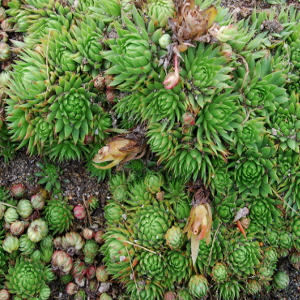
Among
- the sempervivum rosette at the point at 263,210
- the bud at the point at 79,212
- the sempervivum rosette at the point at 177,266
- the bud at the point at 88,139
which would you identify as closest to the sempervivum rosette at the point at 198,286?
the sempervivum rosette at the point at 177,266

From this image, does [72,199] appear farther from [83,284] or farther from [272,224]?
[272,224]

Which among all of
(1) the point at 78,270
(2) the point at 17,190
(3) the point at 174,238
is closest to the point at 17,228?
(2) the point at 17,190

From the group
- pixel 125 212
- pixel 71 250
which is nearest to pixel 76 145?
pixel 125 212

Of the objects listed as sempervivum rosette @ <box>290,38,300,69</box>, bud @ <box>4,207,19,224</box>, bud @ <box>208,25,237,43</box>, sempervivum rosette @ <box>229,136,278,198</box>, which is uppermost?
bud @ <box>208,25,237,43</box>

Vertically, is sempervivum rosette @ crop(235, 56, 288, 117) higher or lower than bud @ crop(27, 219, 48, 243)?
higher

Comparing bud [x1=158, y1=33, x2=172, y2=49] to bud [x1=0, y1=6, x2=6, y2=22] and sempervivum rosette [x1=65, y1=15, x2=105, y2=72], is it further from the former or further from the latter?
bud [x1=0, y1=6, x2=6, y2=22]

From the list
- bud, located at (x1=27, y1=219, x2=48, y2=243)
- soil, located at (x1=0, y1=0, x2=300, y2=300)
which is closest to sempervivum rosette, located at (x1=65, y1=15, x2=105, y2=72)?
soil, located at (x1=0, y1=0, x2=300, y2=300)

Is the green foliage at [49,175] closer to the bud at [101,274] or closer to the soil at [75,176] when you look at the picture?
the soil at [75,176]
